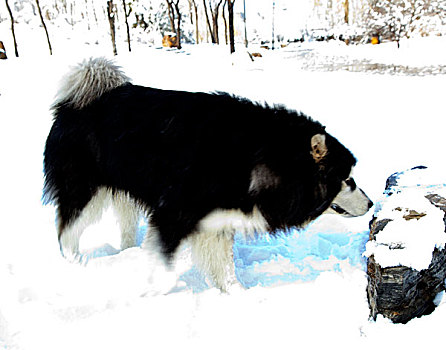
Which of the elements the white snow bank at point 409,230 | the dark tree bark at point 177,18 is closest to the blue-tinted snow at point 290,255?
the white snow bank at point 409,230

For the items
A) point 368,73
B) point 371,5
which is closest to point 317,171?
point 368,73

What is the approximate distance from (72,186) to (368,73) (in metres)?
12.6

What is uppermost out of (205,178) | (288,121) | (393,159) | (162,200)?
(288,121)

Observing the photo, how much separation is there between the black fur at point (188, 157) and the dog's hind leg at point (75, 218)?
58 mm

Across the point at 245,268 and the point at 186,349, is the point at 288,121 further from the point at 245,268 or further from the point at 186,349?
the point at 186,349

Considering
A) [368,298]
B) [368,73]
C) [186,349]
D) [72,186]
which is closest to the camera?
[186,349]

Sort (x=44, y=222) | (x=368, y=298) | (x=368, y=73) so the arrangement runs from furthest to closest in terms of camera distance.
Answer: (x=368, y=73) < (x=44, y=222) < (x=368, y=298)

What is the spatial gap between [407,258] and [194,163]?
1230 mm

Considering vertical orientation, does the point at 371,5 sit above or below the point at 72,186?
above

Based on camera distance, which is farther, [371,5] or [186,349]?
[371,5]

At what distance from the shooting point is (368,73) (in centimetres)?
1324

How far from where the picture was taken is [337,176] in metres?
2.25

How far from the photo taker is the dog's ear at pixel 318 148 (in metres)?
2.09

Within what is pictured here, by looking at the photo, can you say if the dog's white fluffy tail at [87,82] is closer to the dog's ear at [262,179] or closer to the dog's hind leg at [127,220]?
the dog's hind leg at [127,220]
